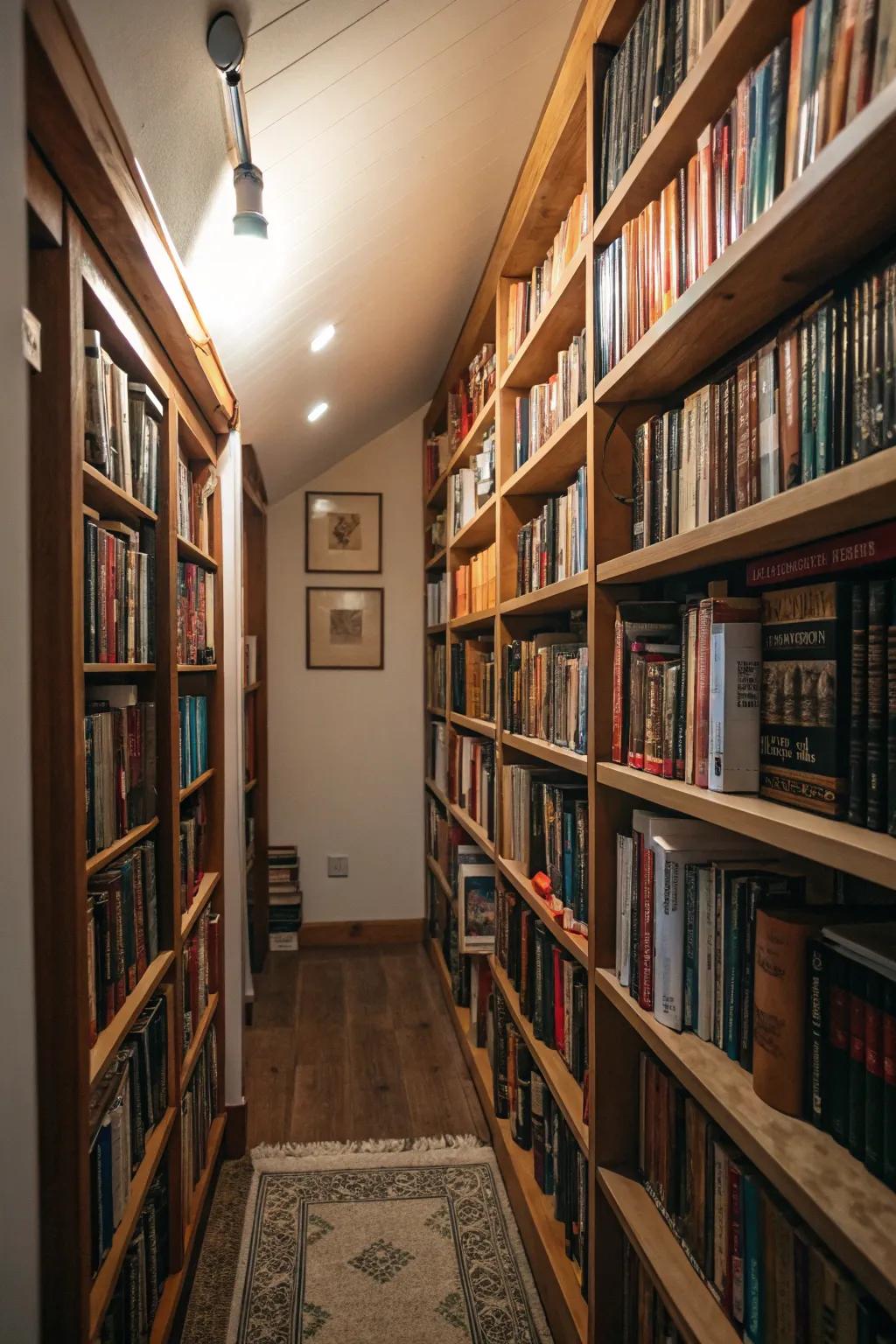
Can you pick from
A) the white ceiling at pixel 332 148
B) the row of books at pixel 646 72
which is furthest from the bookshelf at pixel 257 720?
the row of books at pixel 646 72

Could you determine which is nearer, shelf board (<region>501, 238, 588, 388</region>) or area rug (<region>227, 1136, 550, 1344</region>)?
shelf board (<region>501, 238, 588, 388</region>)

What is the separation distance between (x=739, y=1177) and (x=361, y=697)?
3.22 metres

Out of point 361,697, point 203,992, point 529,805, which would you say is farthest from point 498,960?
point 361,697

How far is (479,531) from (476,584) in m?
0.20

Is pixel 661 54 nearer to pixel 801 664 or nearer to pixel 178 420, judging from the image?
pixel 801 664

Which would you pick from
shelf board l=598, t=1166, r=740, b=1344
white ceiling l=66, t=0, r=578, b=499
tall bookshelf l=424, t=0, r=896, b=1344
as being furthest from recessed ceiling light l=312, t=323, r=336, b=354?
shelf board l=598, t=1166, r=740, b=1344

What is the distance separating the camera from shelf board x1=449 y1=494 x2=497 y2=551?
2457 mm

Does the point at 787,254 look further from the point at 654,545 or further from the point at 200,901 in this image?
the point at 200,901

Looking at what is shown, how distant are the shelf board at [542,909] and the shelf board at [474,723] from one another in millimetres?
399

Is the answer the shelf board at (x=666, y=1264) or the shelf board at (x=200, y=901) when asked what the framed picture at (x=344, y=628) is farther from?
the shelf board at (x=666, y=1264)

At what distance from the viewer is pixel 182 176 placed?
136 centimetres

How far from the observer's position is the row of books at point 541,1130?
5.20 feet

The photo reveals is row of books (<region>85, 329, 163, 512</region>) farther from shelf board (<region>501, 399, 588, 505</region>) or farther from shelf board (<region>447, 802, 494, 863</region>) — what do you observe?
shelf board (<region>447, 802, 494, 863</region>)

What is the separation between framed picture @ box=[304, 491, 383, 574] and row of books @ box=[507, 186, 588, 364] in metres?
1.92
